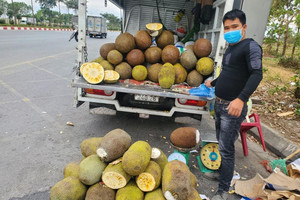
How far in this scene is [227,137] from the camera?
2.37m

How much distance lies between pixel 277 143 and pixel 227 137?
2.16 m

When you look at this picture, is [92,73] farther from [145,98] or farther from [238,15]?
[238,15]

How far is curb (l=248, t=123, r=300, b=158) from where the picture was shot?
11.9ft

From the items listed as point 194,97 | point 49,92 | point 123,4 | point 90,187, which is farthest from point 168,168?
point 123,4

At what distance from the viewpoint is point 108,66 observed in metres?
3.81

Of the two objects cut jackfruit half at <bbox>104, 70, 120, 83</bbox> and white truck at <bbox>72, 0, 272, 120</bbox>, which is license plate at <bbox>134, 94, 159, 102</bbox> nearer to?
white truck at <bbox>72, 0, 272, 120</bbox>

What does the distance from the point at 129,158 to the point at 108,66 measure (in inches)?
90.4

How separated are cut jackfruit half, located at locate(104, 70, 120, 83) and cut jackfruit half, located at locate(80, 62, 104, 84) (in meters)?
0.09

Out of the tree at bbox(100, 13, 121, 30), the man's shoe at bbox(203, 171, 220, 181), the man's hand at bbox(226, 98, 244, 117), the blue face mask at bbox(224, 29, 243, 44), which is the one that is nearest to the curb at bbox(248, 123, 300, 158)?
the man's shoe at bbox(203, 171, 220, 181)

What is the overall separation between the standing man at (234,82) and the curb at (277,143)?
1883 millimetres

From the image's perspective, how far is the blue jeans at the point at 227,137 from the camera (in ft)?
7.64

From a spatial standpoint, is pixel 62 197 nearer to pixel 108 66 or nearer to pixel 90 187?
pixel 90 187

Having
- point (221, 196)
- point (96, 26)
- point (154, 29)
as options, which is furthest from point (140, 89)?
point (96, 26)

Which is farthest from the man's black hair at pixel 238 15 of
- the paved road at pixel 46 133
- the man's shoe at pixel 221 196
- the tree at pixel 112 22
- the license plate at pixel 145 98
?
the tree at pixel 112 22
